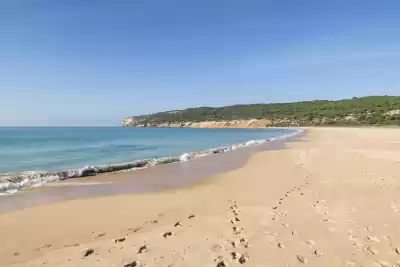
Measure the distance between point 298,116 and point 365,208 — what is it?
143 m

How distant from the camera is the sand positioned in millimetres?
4957

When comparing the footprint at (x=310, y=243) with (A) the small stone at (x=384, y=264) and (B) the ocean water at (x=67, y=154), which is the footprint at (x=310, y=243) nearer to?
(A) the small stone at (x=384, y=264)

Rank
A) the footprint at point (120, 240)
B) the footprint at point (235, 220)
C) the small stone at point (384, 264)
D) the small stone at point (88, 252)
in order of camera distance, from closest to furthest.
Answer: the small stone at point (384, 264), the small stone at point (88, 252), the footprint at point (120, 240), the footprint at point (235, 220)

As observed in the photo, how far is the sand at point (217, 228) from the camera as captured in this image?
496 cm

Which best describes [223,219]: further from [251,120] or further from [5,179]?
[251,120]

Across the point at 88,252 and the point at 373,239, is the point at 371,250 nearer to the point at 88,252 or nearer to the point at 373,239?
the point at 373,239

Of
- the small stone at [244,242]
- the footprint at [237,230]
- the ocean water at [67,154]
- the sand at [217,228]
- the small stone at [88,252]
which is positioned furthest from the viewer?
the ocean water at [67,154]

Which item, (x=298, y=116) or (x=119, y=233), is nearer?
(x=119, y=233)

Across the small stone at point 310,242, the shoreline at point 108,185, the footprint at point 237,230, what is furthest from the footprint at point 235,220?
the shoreline at point 108,185

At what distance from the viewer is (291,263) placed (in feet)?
15.5

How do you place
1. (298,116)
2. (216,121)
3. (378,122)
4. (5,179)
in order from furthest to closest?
(216,121) < (298,116) < (378,122) < (5,179)

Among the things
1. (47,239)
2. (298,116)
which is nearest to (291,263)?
(47,239)

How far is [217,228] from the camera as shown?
6.39 metres

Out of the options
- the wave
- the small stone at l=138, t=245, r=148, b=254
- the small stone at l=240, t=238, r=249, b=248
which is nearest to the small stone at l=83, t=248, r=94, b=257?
the small stone at l=138, t=245, r=148, b=254
